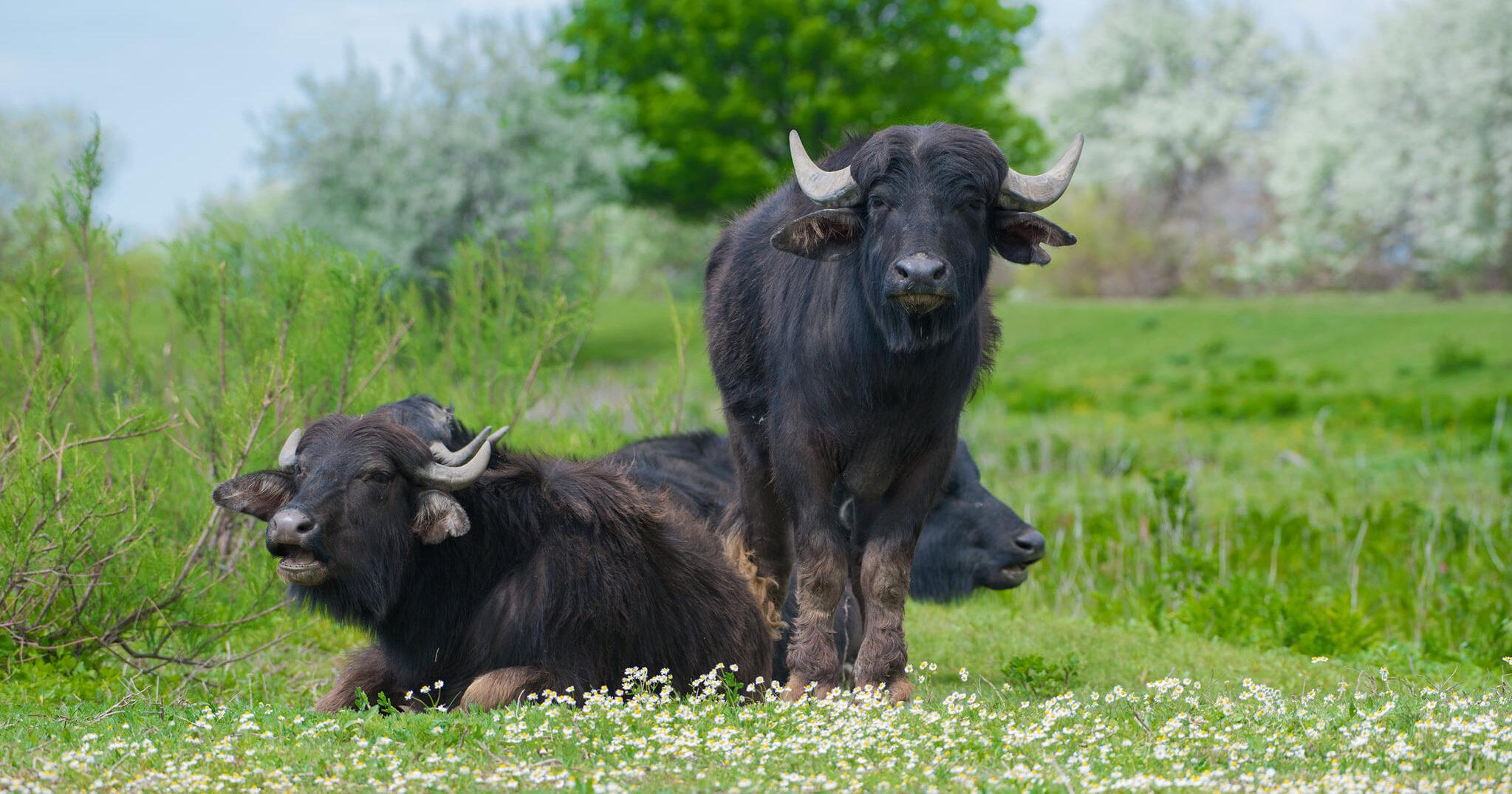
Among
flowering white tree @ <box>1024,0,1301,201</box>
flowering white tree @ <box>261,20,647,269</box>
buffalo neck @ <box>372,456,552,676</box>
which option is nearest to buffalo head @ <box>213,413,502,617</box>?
buffalo neck @ <box>372,456,552,676</box>

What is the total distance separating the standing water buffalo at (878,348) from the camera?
5.86 metres

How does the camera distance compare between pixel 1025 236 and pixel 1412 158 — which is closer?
pixel 1025 236

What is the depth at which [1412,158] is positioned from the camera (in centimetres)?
3472

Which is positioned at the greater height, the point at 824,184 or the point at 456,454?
the point at 824,184

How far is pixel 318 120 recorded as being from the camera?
28.9 m

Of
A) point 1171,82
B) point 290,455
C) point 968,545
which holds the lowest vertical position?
point 968,545

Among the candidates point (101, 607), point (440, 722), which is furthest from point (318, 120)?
point (440, 722)

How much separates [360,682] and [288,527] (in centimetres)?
115

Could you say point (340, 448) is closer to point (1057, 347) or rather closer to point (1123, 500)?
point (1123, 500)

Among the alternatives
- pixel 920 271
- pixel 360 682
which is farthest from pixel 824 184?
pixel 360 682

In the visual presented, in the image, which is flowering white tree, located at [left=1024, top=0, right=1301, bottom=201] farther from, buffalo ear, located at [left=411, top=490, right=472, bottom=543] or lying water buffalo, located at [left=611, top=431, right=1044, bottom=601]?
buffalo ear, located at [left=411, top=490, right=472, bottom=543]

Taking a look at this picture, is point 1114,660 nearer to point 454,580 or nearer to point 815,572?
point 815,572

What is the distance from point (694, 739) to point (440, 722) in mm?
916

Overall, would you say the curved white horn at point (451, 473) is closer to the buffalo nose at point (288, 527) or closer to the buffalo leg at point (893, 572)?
the buffalo nose at point (288, 527)
